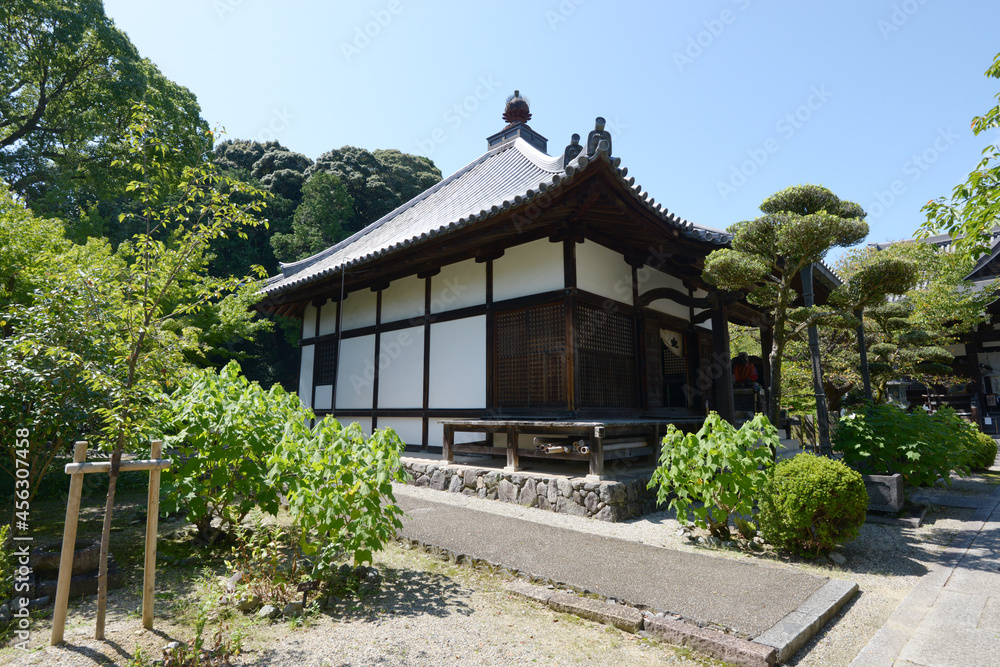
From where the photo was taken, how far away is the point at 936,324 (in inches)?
523

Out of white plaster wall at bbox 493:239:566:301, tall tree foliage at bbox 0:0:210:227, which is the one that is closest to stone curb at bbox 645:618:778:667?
white plaster wall at bbox 493:239:566:301

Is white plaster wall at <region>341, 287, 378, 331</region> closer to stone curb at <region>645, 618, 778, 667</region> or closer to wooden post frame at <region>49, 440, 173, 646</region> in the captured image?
wooden post frame at <region>49, 440, 173, 646</region>

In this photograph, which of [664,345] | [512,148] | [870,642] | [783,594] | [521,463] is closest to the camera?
[870,642]

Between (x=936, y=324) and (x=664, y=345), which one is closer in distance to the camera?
(x=664, y=345)

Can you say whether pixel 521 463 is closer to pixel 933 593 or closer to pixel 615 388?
pixel 615 388

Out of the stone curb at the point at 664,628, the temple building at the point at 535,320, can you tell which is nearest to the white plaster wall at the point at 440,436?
the temple building at the point at 535,320

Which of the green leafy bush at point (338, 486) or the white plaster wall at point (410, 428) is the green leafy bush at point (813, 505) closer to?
the green leafy bush at point (338, 486)

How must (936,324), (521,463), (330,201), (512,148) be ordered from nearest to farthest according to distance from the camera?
1. (521,463)
2. (512,148)
3. (936,324)
4. (330,201)

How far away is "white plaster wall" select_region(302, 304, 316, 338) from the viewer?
40.9ft

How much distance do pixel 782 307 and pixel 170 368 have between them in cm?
639

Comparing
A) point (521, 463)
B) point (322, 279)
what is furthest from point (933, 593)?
point (322, 279)

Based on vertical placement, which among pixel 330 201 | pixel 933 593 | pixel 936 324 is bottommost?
pixel 933 593

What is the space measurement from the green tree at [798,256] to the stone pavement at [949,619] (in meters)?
2.16

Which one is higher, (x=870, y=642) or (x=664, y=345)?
(x=664, y=345)
